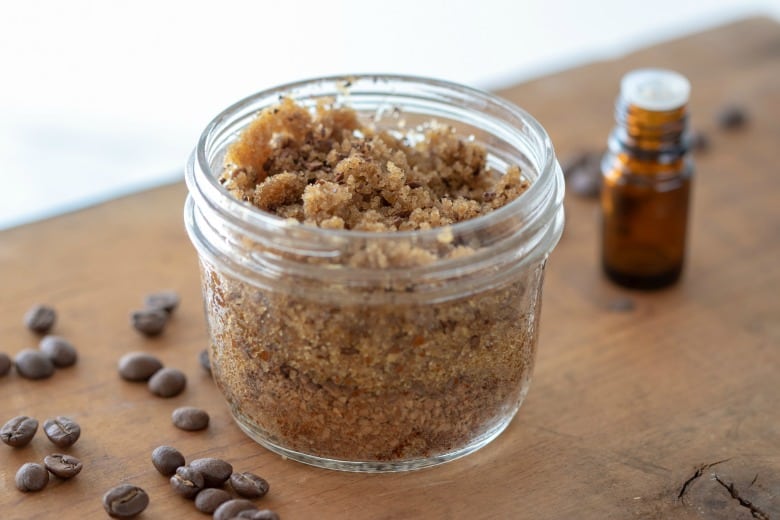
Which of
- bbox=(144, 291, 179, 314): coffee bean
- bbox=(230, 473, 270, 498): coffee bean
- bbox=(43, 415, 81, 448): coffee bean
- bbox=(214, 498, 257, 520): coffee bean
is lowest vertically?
bbox=(144, 291, 179, 314): coffee bean

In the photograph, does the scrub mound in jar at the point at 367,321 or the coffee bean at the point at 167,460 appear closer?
the scrub mound in jar at the point at 367,321

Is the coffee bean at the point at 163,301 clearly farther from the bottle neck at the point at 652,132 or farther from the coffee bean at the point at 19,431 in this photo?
the bottle neck at the point at 652,132

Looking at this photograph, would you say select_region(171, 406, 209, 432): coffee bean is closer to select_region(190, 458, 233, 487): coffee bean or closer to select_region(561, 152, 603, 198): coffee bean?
select_region(190, 458, 233, 487): coffee bean

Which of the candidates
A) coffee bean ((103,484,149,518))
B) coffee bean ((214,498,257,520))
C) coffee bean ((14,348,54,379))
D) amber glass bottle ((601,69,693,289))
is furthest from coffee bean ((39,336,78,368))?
amber glass bottle ((601,69,693,289))

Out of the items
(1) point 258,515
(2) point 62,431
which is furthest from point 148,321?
(1) point 258,515

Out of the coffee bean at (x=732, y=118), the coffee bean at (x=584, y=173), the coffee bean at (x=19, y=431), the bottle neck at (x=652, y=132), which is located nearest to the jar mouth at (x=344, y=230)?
the bottle neck at (x=652, y=132)

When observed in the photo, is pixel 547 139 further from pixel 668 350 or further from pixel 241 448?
pixel 241 448
